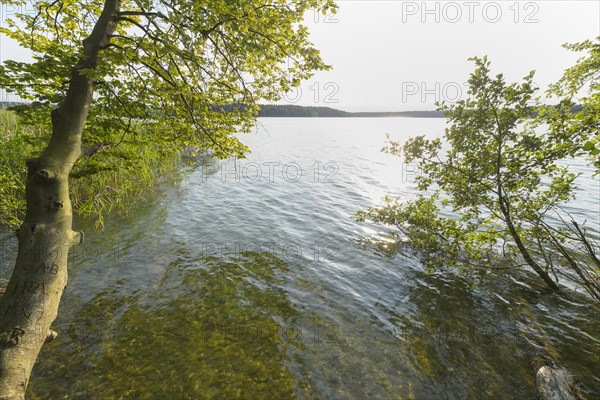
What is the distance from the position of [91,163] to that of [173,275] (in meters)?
4.37

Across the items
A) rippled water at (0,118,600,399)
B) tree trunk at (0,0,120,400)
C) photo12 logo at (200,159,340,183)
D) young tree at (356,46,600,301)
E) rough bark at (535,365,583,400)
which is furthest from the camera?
photo12 logo at (200,159,340,183)

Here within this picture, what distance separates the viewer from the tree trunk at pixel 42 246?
3.94 m

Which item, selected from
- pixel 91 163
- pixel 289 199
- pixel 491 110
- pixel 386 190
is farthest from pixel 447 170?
pixel 386 190

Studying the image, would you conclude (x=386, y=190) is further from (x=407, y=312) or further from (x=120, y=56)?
(x=120, y=56)

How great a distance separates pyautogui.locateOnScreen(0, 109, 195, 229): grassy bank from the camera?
703cm

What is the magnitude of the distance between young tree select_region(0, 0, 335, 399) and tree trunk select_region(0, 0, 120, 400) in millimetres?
14

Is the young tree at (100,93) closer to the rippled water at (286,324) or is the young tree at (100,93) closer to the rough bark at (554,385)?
the rippled water at (286,324)

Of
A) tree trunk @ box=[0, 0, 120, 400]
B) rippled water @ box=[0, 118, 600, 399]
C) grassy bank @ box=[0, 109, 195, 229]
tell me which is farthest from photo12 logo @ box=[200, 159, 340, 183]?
tree trunk @ box=[0, 0, 120, 400]

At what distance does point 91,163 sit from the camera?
285 inches

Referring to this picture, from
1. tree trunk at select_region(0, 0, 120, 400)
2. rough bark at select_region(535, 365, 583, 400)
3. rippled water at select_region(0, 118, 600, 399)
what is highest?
tree trunk at select_region(0, 0, 120, 400)

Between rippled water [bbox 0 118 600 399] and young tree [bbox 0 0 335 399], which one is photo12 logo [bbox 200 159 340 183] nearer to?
rippled water [bbox 0 118 600 399]

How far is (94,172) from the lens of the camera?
696 cm

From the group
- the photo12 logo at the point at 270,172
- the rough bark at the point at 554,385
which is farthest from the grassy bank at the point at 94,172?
the rough bark at the point at 554,385

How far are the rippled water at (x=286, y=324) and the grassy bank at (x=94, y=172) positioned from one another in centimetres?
152
